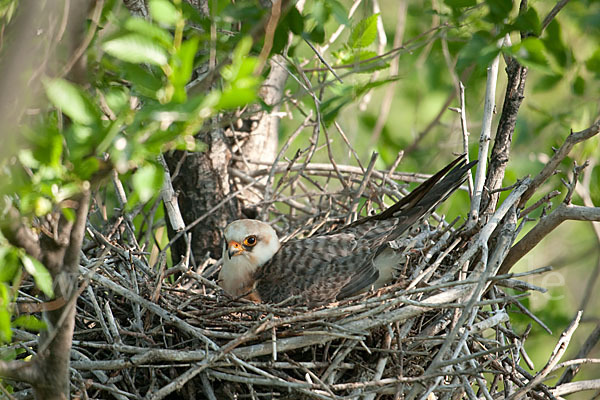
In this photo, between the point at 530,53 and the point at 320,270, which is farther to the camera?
the point at 320,270

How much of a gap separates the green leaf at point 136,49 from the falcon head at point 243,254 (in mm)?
2396

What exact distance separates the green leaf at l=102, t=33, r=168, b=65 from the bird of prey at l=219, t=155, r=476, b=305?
226cm

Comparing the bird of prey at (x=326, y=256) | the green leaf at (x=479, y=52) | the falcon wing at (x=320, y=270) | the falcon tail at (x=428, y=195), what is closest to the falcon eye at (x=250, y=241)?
the bird of prey at (x=326, y=256)

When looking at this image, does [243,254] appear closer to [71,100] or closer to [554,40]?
[554,40]

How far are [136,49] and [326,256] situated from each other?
2454 millimetres

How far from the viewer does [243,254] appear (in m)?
Result: 4.00

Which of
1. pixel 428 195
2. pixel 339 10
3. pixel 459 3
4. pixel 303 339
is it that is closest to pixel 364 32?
pixel 428 195

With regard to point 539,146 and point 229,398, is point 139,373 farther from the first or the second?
point 539,146

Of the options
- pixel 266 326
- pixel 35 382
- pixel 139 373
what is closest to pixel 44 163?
pixel 35 382

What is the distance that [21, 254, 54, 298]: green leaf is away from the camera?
1798mm

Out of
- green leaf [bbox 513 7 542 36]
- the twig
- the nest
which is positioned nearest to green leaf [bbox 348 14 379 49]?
the nest

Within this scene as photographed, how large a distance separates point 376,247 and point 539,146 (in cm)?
317

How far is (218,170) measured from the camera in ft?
14.8

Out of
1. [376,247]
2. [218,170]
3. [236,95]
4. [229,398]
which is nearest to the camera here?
[236,95]
